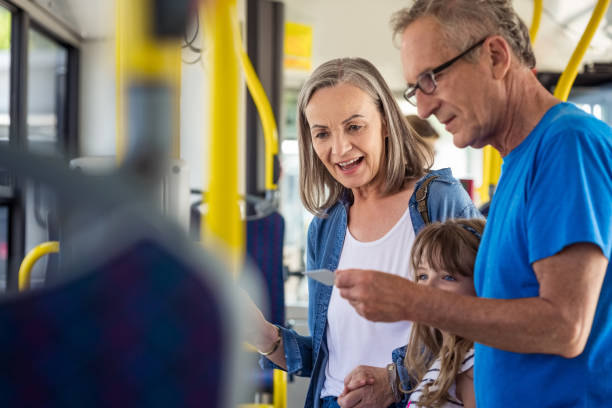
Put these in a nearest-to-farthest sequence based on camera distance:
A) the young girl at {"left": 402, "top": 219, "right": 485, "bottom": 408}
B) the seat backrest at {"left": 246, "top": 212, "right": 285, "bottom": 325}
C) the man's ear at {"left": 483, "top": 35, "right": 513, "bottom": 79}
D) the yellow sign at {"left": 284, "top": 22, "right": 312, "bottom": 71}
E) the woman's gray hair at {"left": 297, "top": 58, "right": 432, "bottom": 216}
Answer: the man's ear at {"left": 483, "top": 35, "right": 513, "bottom": 79} < the young girl at {"left": 402, "top": 219, "right": 485, "bottom": 408} < the woman's gray hair at {"left": 297, "top": 58, "right": 432, "bottom": 216} < the seat backrest at {"left": 246, "top": 212, "right": 285, "bottom": 325} < the yellow sign at {"left": 284, "top": 22, "right": 312, "bottom": 71}

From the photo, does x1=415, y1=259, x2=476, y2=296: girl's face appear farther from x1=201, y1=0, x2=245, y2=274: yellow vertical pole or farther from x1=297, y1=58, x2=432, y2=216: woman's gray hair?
x1=201, y1=0, x2=245, y2=274: yellow vertical pole

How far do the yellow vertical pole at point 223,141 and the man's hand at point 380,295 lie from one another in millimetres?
413

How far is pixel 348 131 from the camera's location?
1.46m

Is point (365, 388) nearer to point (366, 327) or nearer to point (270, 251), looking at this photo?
point (366, 327)

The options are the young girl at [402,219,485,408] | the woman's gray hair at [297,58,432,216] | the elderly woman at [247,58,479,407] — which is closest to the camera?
the young girl at [402,219,485,408]

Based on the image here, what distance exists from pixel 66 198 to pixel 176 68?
120 mm

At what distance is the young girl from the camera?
1237 mm

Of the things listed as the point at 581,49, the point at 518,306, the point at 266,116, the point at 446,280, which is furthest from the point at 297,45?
the point at 518,306

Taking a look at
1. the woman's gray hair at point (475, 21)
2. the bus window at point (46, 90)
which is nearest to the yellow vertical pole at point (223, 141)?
the woman's gray hair at point (475, 21)

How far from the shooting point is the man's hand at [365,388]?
1.24m

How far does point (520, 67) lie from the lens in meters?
0.98

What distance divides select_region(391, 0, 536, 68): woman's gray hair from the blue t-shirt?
0.50 ft

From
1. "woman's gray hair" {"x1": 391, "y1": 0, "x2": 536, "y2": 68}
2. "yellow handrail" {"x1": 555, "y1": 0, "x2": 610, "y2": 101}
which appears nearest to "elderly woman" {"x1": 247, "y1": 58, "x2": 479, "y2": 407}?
"woman's gray hair" {"x1": 391, "y1": 0, "x2": 536, "y2": 68}

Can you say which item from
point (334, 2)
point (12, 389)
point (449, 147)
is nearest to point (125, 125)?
point (12, 389)
